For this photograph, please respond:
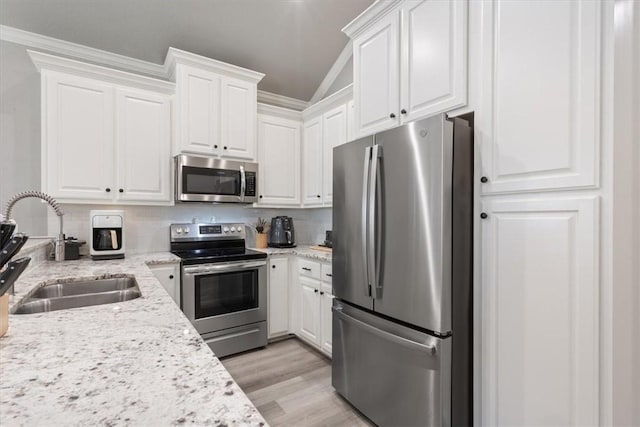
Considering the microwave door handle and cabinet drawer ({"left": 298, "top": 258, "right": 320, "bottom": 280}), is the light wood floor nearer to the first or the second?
cabinet drawer ({"left": 298, "top": 258, "right": 320, "bottom": 280})

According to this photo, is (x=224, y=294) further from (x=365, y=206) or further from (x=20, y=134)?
(x=20, y=134)

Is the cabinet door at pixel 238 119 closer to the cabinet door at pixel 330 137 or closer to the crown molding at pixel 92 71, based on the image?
the crown molding at pixel 92 71

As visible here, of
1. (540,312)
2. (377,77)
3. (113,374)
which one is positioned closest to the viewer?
(113,374)

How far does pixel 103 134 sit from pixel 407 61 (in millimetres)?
2337

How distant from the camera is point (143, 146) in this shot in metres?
2.65

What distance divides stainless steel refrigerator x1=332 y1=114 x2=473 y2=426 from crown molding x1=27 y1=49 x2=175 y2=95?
6.18ft

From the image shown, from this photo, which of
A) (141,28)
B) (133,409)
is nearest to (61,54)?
(141,28)

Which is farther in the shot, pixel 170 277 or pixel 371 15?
pixel 170 277

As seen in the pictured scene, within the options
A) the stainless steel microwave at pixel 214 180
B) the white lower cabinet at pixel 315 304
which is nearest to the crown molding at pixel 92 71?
the stainless steel microwave at pixel 214 180

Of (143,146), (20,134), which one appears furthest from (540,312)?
(20,134)

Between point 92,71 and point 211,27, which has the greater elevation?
point 211,27

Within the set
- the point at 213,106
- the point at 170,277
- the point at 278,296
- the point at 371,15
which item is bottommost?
the point at 278,296

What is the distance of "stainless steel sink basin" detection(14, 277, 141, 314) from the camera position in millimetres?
1292

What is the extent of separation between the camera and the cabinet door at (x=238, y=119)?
113 inches
